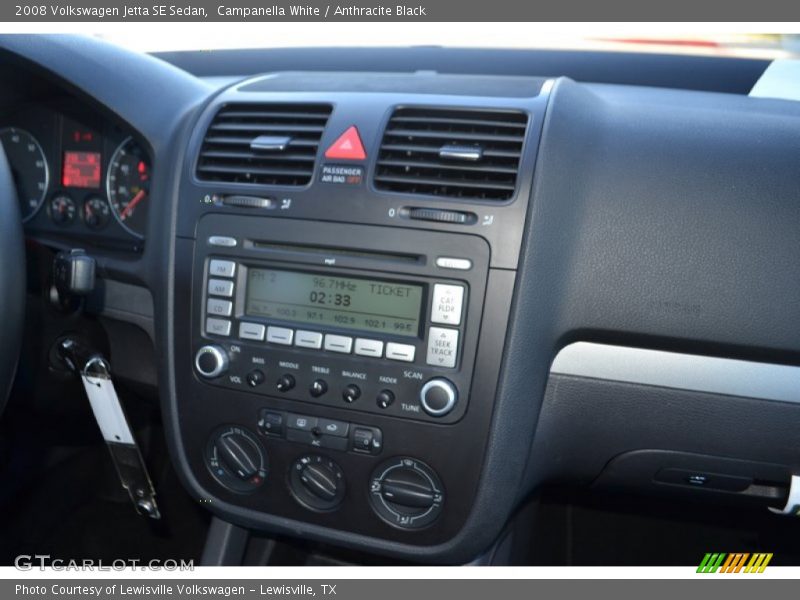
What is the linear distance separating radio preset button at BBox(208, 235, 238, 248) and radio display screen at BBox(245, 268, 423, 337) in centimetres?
6

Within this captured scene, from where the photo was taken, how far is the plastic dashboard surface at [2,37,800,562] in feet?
4.25

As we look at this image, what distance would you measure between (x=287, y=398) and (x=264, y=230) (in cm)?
30

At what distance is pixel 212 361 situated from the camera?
1.47 m

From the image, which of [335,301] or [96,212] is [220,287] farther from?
[96,212]

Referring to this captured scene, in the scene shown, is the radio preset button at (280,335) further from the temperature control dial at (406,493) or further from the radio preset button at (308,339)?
the temperature control dial at (406,493)

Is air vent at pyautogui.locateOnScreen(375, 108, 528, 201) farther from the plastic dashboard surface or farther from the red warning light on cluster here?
the red warning light on cluster

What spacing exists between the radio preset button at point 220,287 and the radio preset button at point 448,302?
0.38 meters

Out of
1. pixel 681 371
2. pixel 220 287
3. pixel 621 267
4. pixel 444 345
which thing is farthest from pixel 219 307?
pixel 681 371

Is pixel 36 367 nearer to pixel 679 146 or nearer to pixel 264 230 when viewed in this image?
pixel 264 230

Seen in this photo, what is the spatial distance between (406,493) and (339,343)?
0.29 m

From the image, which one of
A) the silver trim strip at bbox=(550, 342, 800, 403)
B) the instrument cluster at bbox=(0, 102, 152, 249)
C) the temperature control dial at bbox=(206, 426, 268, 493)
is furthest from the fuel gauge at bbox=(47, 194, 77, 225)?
the silver trim strip at bbox=(550, 342, 800, 403)

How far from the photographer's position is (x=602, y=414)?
4.69 ft

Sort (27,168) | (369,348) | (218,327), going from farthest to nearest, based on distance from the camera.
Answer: (27,168), (218,327), (369,348)

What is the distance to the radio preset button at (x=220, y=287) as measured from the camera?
1457mm
